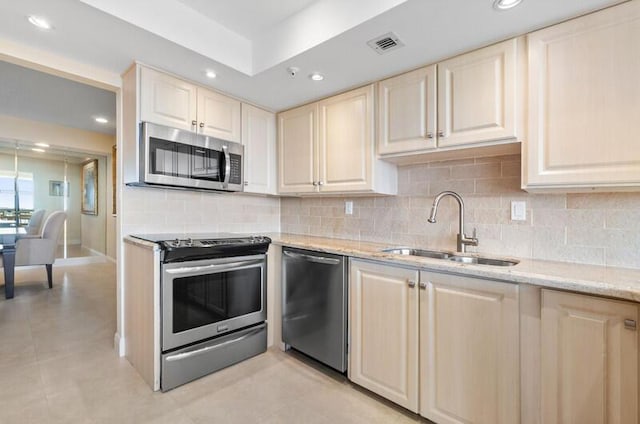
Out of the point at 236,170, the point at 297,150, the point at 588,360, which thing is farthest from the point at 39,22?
the point at 588,360

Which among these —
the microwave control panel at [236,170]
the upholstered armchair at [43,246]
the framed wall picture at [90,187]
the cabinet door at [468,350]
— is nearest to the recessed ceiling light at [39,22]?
the microwave control panel at [236,170]

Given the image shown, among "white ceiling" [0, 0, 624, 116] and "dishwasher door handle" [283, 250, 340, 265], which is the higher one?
"white ceiling" [0, 0, 624, 116]

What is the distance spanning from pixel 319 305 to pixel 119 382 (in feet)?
4.58

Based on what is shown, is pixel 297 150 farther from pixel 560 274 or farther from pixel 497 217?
pixel 560 274

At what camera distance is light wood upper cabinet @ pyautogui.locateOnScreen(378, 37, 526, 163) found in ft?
5.32

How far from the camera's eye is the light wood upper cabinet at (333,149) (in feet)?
7.39

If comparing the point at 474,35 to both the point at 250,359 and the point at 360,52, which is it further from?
the point at 250,359

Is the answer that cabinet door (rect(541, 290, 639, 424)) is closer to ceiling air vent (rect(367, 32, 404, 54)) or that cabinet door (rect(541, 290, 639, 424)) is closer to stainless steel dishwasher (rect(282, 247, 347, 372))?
stainless steel dishwasher (rect(282, 247, 347, 372))

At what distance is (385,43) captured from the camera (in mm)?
1729

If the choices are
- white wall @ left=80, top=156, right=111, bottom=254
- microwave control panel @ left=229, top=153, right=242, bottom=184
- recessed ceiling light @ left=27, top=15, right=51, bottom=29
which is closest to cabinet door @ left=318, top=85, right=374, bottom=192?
microwave control panel @ left=229, top=153, right=242, bottom=184

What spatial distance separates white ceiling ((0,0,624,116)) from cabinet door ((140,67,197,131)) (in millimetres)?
95

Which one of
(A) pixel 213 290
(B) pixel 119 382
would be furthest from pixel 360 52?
(B) pixel 119 382

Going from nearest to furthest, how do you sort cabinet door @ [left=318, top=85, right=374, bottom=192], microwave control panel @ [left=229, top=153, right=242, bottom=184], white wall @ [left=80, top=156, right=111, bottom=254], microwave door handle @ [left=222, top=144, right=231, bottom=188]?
cabinet door @ [left=318, top=85, right=374, bottom=192]
microwave door handle @ [left=222, top=144, right=231, bottom=188]
microwave control panel @ [left=229, top=153, right=242, bottom=184]
white wall @ [left=80, top=156, right=111, bottom=254]

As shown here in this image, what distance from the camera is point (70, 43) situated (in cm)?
185
